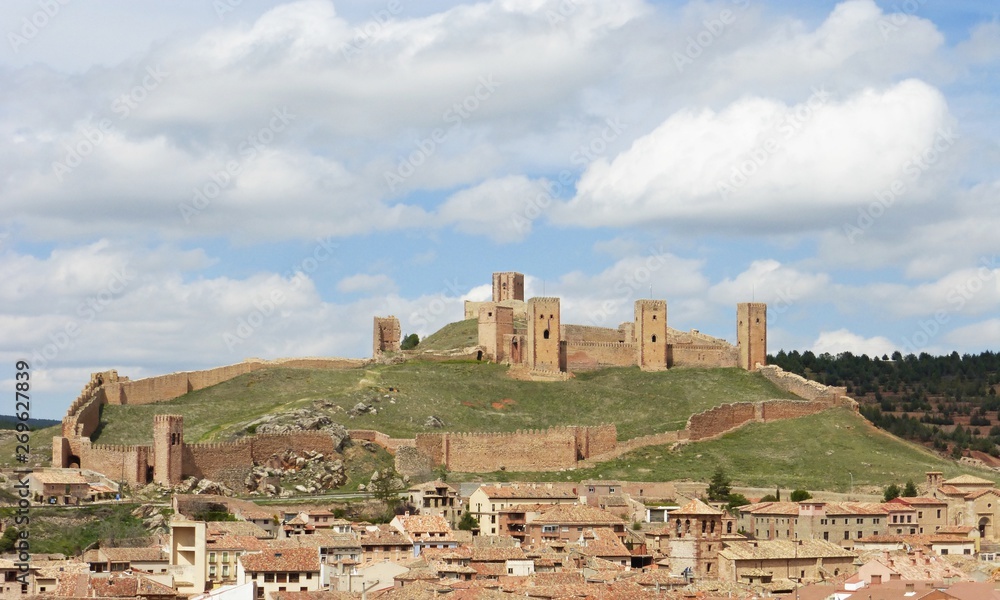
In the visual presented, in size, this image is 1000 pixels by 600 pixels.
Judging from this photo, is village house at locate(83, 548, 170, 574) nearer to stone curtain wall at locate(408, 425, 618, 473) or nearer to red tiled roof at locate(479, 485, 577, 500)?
red tiled roof at locate(479, 485, 577, 500)

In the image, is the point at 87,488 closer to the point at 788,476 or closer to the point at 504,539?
the point at 504,539

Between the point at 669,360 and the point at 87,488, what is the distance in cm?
4070

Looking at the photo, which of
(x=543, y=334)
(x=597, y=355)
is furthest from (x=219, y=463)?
(x=597, y=355)

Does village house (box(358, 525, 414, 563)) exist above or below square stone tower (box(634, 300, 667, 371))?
below

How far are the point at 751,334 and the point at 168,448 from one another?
126 ft

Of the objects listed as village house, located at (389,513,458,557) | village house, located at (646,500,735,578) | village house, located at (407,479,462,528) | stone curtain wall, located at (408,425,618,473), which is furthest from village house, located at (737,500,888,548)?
stone curtain wall, located at (408,425,618,473)

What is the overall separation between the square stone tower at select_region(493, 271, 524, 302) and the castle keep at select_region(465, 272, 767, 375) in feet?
40.9

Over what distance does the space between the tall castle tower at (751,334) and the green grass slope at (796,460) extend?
10867 mm

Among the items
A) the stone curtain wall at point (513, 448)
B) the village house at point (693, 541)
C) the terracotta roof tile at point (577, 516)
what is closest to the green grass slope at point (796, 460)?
the stone curtain wall at point (513, 448)

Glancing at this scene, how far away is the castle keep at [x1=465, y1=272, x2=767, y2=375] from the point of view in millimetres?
105938

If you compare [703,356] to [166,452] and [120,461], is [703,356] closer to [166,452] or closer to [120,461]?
[166,452]

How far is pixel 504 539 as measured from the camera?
69375 millimetres

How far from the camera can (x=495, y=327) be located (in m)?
109

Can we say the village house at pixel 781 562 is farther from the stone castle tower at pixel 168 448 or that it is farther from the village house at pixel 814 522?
the stone castle tower at pixel 168 448
